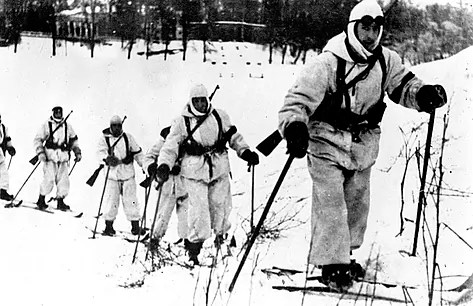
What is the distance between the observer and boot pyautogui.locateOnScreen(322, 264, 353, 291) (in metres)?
3.14

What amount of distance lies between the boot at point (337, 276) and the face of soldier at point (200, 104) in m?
2.09

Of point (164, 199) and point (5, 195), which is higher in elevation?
point (164, 199)

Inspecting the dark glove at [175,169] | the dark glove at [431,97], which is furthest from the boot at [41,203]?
the dark glove at [431,97]

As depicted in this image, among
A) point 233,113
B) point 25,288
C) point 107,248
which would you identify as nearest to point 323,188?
point 25,288

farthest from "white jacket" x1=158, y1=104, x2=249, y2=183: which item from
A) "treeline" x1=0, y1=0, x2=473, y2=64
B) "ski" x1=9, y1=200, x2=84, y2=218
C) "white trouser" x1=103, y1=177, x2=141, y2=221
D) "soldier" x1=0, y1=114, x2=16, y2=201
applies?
"soldier" x1=0, y1=114, x2=16, y2=201

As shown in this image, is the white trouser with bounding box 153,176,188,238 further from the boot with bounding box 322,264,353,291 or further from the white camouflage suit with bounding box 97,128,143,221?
the boot with bounding box 322,264,353,291

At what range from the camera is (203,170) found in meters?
4.96

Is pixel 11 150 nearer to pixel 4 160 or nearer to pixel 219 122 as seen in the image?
pixel 4 160

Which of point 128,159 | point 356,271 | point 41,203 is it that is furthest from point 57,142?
point 356,271

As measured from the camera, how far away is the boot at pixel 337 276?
3.14 meters

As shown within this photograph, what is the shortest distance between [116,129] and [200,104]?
2.78 metres

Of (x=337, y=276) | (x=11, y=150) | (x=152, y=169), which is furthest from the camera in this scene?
(x=11, y=150)

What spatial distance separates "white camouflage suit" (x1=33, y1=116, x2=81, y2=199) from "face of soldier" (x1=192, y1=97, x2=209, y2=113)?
367 centimetres

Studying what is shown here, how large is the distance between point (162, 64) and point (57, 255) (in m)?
2.46
